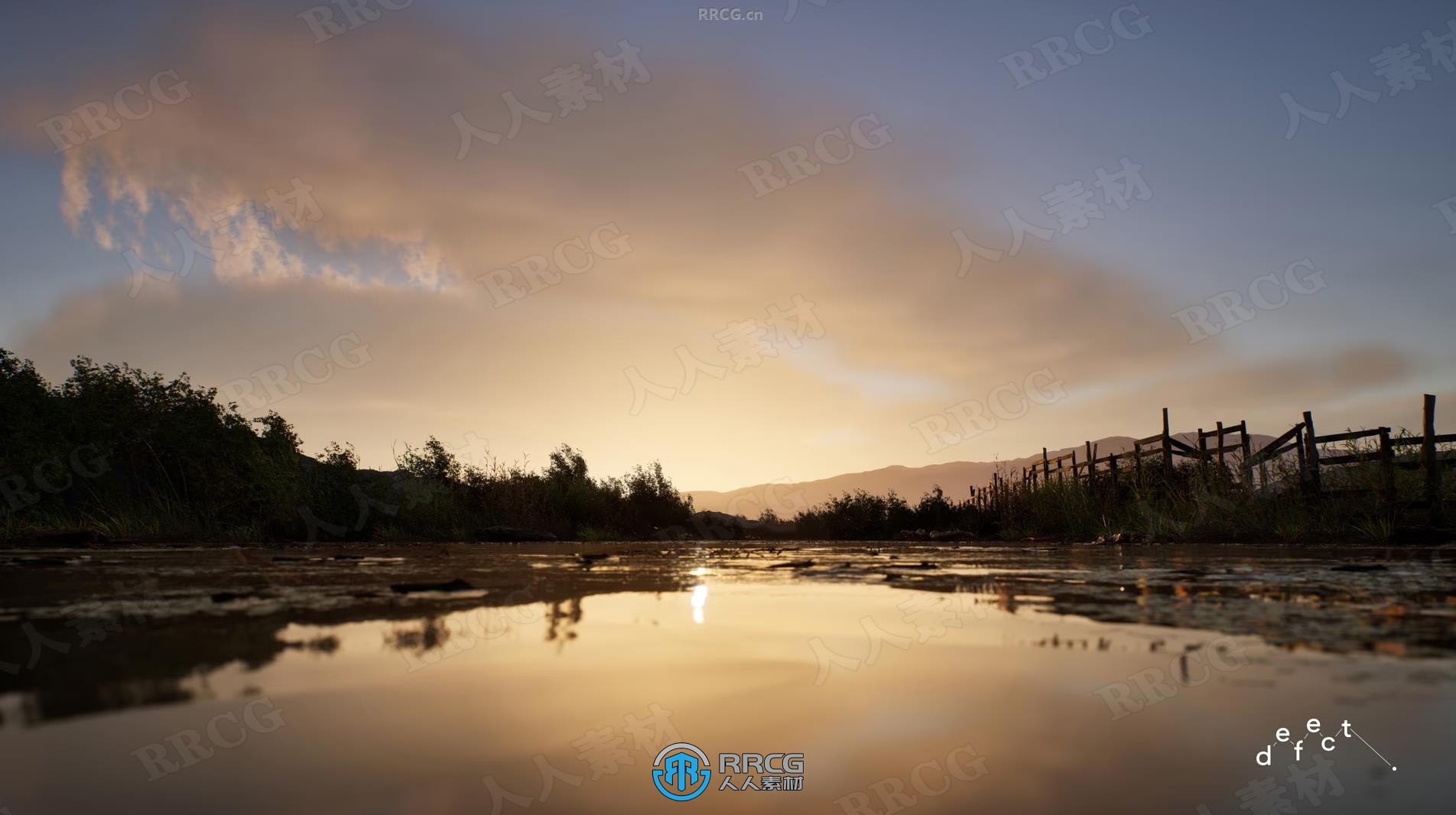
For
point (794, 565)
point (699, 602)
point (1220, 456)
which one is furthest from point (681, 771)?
point (1220, 456)

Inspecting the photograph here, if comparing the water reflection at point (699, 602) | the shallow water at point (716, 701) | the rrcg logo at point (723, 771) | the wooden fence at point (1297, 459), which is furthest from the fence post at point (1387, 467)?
the rrcg logo at point (723, 771)

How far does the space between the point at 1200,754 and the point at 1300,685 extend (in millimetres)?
734

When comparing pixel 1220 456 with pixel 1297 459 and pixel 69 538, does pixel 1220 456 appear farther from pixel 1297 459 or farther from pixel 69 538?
pixel 69 538

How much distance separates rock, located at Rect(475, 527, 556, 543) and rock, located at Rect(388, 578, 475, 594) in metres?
15.0

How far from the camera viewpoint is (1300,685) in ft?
6.39

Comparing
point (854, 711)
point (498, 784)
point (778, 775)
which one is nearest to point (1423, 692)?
point (854, 711)

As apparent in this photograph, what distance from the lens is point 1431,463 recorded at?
524 inches

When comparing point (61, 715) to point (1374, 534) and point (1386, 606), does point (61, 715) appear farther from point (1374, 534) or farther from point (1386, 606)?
point (1374, 534)

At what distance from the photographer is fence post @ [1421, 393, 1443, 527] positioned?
13203mm

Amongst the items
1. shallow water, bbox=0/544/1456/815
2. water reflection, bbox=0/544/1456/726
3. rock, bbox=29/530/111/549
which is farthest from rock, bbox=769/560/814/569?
rock, bbox=29/530/111/549

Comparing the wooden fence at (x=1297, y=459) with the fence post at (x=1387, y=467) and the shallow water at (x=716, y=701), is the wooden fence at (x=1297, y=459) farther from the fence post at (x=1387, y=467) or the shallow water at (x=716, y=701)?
the shallow water at (x=716, y=701)

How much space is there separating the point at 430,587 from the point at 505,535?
1596 cm

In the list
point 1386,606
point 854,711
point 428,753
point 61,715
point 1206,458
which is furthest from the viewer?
point 1206,458

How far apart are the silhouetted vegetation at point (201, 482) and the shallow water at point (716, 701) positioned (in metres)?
14.6
